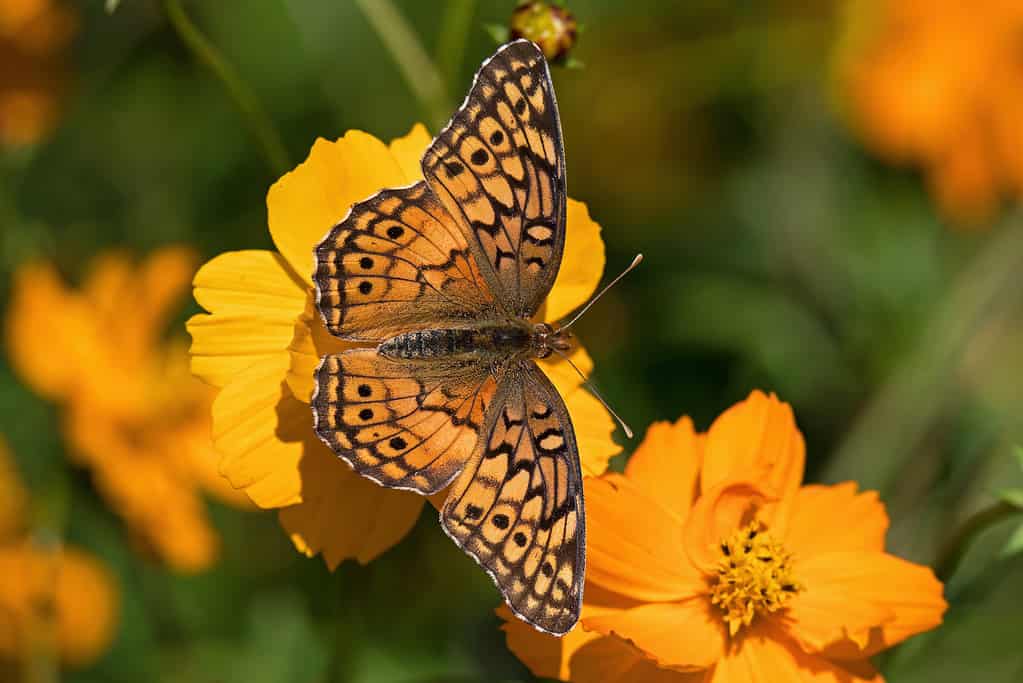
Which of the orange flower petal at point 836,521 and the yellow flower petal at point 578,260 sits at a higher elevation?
the yellow flower petal at point 578,260

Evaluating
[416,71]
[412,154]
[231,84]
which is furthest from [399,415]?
[416,71]

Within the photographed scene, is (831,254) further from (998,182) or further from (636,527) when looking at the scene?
(636,527)

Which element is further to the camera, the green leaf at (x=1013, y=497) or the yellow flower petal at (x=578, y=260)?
the yellow flower petal at (x=578, y=260)

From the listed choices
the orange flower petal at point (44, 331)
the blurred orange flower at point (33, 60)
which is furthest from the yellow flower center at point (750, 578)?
the blurred orange flower at point (33, 60)

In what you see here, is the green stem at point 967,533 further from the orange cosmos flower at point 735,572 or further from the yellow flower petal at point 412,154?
the yellow flower petal at point 412,154

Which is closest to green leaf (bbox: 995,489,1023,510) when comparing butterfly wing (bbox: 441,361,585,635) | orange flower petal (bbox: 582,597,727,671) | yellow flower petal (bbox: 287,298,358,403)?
orange flower petal (bbox: 582,597,727,671)

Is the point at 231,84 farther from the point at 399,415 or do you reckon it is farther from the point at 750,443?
the point at 750,443
